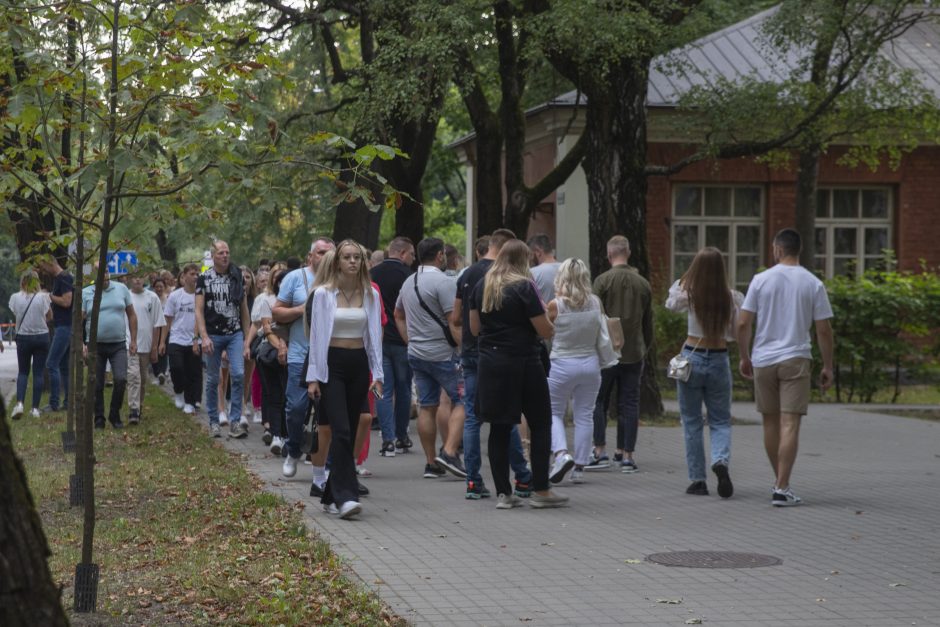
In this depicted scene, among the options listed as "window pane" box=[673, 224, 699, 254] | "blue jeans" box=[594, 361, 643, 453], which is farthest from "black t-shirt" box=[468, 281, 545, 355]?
"window pane" box=[673, 224, 699, 254]

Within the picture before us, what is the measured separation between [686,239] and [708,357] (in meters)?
17.1

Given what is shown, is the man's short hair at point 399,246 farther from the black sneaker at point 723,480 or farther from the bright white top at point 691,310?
the black sneaker at point 723,480

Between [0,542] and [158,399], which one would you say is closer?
[0,542]

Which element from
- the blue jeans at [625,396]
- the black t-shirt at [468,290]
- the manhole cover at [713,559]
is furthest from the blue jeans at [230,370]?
the manhole cover at [713,559]

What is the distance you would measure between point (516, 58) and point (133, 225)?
11.3 metres

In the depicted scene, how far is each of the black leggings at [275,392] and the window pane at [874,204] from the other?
17952 mm

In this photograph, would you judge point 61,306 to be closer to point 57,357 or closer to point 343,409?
point 57,357

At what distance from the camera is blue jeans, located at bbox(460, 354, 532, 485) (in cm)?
1048

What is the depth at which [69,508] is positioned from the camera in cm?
1016

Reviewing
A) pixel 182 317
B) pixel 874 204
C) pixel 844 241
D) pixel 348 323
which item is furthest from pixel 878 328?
pixel 348 323

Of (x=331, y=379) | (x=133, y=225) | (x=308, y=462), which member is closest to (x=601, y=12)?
(x=308, y=462)

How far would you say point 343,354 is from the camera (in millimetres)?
9773

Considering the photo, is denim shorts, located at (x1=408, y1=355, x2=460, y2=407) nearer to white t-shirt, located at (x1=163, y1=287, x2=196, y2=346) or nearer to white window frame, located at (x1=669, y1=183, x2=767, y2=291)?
white t-shirt, located at (x1=163, y1=287, x2=196, y2=346)

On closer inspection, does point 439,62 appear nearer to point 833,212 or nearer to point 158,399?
point 158,399
